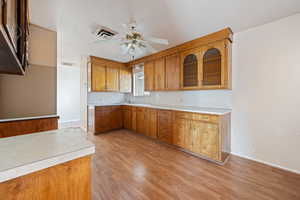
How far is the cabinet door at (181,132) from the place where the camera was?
272 cm

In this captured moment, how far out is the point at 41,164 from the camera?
59 cm

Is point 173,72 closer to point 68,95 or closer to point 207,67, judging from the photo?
point 207,67

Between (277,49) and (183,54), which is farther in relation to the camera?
(183,54)

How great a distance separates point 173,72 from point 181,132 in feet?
5.02

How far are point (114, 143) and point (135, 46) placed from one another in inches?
92.4

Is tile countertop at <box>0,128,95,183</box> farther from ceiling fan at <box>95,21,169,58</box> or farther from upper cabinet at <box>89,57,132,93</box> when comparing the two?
upper cabinet at <box>89,57,132,93</box>

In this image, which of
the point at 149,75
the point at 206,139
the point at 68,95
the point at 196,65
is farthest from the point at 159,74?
the point at 68,95

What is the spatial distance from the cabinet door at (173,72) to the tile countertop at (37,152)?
2.76 meters

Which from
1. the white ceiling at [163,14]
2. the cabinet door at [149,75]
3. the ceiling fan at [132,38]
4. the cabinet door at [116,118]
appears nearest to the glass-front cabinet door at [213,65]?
the white ceiling at [163,14]

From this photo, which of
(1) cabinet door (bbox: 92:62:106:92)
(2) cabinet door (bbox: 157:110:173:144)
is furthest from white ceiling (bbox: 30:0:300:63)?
(2) cabinet door (bbox: 157:110:173:144)

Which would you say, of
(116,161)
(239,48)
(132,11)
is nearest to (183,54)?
(239,48)

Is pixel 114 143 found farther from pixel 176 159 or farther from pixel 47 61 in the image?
pixel 47 61

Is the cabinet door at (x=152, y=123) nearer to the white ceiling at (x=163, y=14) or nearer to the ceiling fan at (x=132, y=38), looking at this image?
the ceiling fan at (x=132, y=38)

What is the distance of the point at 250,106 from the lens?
2455 millimetres
